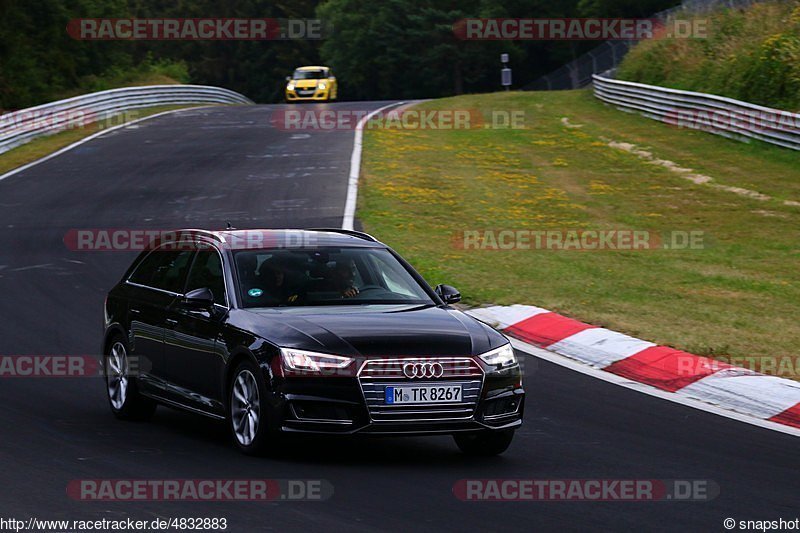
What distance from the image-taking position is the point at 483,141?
35.4m

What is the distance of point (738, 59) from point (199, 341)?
99.5 ft

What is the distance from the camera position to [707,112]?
3494 cm

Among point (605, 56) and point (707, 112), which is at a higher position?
point (605, 56)

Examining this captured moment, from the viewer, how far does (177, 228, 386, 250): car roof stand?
9508mm

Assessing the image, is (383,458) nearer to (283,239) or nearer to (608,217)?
(283,239)

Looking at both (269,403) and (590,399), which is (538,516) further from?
(590,399)

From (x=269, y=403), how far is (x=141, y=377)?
2.22 meters

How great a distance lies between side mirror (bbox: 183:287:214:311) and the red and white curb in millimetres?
3833

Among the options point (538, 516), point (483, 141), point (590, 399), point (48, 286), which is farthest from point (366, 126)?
point (538, 516)

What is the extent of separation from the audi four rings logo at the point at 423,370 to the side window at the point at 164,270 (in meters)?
2.48

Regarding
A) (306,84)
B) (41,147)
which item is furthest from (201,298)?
(306,84)

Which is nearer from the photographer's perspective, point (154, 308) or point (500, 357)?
point (500, 357)

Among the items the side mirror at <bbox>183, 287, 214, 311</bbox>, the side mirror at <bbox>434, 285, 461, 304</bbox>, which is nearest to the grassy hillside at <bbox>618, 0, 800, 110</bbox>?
the side mirror at <bbox>434, 285, 461, 304</bbox>

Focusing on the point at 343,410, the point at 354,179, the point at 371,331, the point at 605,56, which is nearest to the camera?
the point at 343,410
